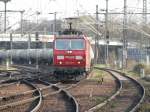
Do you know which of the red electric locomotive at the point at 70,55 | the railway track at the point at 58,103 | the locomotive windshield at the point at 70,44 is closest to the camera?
the railway track at the point at 58,103

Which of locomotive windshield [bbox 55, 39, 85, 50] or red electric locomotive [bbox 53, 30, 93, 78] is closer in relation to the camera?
red electric locomotive [bbox 53, 30, 93, 78]

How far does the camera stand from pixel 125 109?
15461 millimetres

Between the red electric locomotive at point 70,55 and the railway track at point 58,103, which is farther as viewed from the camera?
the red electric locomotive at point 70,55

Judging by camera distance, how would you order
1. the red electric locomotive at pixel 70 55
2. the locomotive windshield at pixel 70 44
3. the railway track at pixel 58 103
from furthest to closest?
the locomotive windshield at pixel 70 44, the red electric locomotive at pixel 70 55, the railway track at pixel 58 103

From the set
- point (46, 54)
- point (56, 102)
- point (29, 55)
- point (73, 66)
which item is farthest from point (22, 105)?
point (29, 55)

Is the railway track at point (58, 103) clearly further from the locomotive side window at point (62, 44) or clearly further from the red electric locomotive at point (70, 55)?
the locomotive side window at point (62, 44)

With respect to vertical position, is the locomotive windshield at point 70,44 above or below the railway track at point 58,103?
above

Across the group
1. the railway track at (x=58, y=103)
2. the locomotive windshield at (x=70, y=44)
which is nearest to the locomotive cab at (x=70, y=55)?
the locomotive windshield at (x=70, y=44)

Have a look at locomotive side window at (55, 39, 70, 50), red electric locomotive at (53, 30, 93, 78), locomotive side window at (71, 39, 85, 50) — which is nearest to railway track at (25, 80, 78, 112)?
red electric locomotive at (53, 30, 93, 78)

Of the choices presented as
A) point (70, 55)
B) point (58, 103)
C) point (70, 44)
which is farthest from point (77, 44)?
point (58, 103)

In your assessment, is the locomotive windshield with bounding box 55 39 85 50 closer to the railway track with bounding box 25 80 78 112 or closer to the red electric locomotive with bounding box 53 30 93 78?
the red electric locomotive with bounding box 53 30 93 78

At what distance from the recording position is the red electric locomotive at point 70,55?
28391mm

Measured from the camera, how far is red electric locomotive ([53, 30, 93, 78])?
28391 millimetres

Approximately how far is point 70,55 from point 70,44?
765 millimetres
